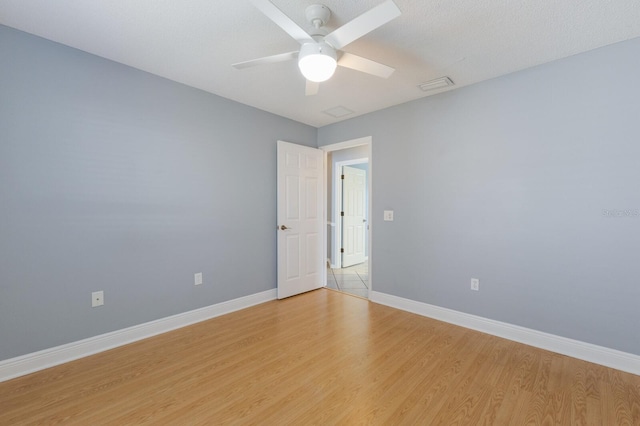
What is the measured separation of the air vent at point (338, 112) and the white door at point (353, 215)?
180 cm

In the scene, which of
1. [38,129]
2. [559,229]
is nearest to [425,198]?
[559,229]

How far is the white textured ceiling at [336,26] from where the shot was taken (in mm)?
1684

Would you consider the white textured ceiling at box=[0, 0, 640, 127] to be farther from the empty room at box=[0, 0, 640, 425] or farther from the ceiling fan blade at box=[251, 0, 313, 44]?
the ceiling fan blade at box=[251, 0, 313, 44]

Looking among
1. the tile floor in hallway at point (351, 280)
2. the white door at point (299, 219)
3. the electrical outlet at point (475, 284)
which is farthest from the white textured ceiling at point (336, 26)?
the tile floor in hallway at point (351, 280)

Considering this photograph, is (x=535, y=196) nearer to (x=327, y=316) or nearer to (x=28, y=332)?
(x=327, y=316)

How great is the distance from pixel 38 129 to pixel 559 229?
4237 millimetres

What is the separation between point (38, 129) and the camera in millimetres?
2020

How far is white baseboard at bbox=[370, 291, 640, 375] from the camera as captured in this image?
203 centimetres

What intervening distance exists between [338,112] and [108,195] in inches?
105

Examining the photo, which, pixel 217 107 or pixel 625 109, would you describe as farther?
pixel 217 107

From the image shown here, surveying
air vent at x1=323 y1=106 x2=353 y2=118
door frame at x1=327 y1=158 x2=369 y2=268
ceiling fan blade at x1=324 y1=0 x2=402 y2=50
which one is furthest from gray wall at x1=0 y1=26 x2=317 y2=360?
door frame at x1=327 y1=158 x2=369 y2=268

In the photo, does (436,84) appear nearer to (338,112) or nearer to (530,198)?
(338,112)

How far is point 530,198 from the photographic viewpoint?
7.90ft

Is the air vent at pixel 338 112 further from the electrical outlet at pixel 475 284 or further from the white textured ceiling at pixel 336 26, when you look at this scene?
the electrical outlet at pixel 475 284
